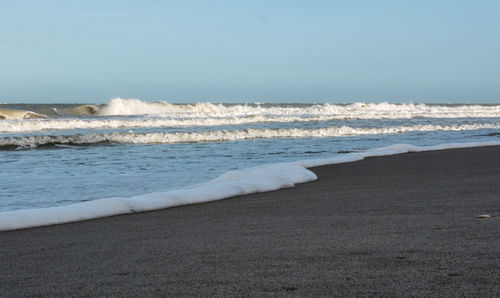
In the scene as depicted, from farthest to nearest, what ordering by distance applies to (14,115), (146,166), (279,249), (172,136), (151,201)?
(14,115) < (172,136) < (146,166) < (151,201) < (279,249)

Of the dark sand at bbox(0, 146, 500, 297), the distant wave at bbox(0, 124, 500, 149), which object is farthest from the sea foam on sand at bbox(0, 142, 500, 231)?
the distant wave at bbox(0, 124, 500, 149)

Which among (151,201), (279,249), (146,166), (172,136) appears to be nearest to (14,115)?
(172,136)

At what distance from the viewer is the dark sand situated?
2131 millimetres

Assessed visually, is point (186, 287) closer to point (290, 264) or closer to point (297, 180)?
point (290, 264)

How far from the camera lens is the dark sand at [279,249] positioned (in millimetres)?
2131

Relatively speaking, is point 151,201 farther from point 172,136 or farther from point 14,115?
point 14,115

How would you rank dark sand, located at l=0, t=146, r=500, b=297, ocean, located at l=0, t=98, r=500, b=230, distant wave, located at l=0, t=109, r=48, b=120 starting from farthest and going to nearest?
1. distant wave, located at l=0, t=109, r=48, b=120
2. ocean, located at l=0, t=98, r=500, b=230
3. dark sand, located at l=0, t=146, r=500, b=297

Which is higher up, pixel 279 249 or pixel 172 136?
pixel 172 136

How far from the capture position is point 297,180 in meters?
Result: 6.57

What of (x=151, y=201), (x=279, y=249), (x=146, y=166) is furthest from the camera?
(x=146, y=166)

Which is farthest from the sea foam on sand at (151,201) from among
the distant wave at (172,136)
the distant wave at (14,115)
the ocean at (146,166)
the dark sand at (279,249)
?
the distant wave at (14,115)

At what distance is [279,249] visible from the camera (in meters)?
2.76

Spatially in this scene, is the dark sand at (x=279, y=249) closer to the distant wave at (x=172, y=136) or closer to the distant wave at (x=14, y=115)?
the distant wave at (x=172, y=136)

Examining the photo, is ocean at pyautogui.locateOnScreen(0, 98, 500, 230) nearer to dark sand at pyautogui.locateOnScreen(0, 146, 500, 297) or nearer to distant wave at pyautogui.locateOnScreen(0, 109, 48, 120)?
dark sand at pyautogui.locateOnScreen(0, 146, 500, 297)
